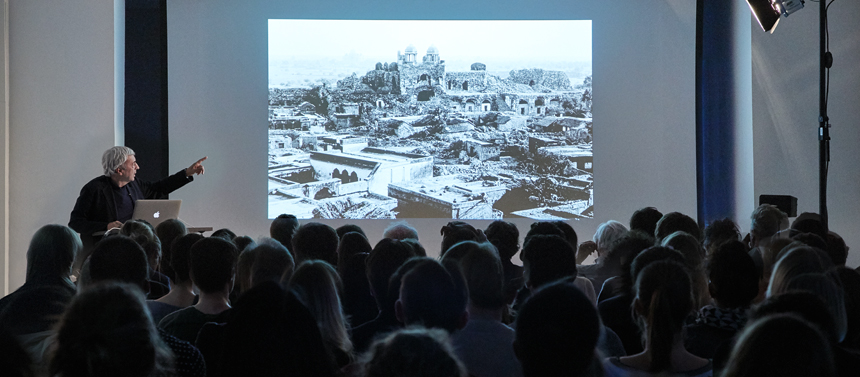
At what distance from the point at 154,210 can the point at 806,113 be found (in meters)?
5.50

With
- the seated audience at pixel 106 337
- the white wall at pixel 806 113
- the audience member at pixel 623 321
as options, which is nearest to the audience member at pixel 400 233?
the audience member at pixel 623 321

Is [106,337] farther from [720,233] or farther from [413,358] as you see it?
[720,233]

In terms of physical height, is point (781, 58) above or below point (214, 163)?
above

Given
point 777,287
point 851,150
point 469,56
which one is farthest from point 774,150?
point 777,287

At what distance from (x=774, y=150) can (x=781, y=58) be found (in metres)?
0.83

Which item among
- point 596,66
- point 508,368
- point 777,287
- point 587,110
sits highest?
point 596,66

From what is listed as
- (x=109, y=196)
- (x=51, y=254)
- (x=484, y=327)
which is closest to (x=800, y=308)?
(x=484, y=327)

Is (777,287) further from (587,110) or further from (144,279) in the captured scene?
(587,110)

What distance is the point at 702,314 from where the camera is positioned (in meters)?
2.31

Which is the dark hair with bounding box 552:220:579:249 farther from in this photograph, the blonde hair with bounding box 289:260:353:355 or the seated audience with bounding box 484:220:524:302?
the blonde hair with bounding box 289:260:353:355

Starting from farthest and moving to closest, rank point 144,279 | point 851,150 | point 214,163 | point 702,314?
point 214,163
point 851,150
point 144,279
point 702,314

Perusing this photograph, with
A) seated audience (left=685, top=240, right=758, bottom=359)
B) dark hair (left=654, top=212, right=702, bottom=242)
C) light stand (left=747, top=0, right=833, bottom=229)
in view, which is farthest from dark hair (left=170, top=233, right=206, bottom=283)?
light stand (left=747, top=0, right=833, bottom=229)

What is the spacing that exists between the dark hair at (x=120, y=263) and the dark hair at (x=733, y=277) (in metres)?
A: 1.98

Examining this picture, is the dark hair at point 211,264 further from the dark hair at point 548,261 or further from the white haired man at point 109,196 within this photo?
the white haired man at point 109,196
